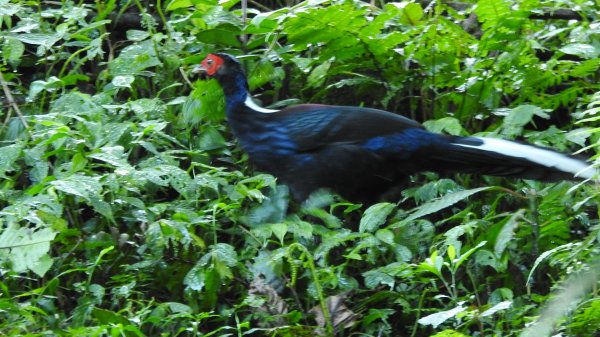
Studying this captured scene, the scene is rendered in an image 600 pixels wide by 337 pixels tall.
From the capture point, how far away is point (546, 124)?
16.0 feet

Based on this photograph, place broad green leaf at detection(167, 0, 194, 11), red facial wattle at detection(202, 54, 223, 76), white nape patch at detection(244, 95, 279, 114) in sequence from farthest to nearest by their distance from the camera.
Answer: broad green leaf at detection(167, 0, 194, 11) → red facial wattle at detection(202, 54, 223, 76) → white nape patch at detection(244, 95, 279, 114)

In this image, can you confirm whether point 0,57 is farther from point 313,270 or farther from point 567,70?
point 567,70

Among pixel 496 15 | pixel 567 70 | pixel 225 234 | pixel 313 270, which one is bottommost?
pixel 225 234

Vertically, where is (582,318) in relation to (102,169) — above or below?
above

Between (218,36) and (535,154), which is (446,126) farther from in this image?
(218,36)

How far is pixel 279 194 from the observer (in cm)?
407

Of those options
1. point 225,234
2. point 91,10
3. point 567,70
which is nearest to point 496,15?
point 567,70

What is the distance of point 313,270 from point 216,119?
1281 millimetres

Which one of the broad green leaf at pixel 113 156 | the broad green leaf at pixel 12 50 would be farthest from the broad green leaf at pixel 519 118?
the broad green leaf at pixel 12 50

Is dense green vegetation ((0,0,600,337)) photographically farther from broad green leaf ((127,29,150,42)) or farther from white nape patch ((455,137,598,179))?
white nape patch ((455,137,598,179))

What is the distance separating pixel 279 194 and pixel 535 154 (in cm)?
103

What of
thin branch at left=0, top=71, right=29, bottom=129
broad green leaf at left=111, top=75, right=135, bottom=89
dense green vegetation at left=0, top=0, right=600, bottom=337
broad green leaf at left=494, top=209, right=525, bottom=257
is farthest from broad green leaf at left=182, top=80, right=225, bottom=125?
broad green leaf at left=494, top=209, right=525, bottom=257

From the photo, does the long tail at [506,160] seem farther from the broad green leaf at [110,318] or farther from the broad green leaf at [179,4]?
the broad green leaf at [179,4]

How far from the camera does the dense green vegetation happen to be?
3584mm
